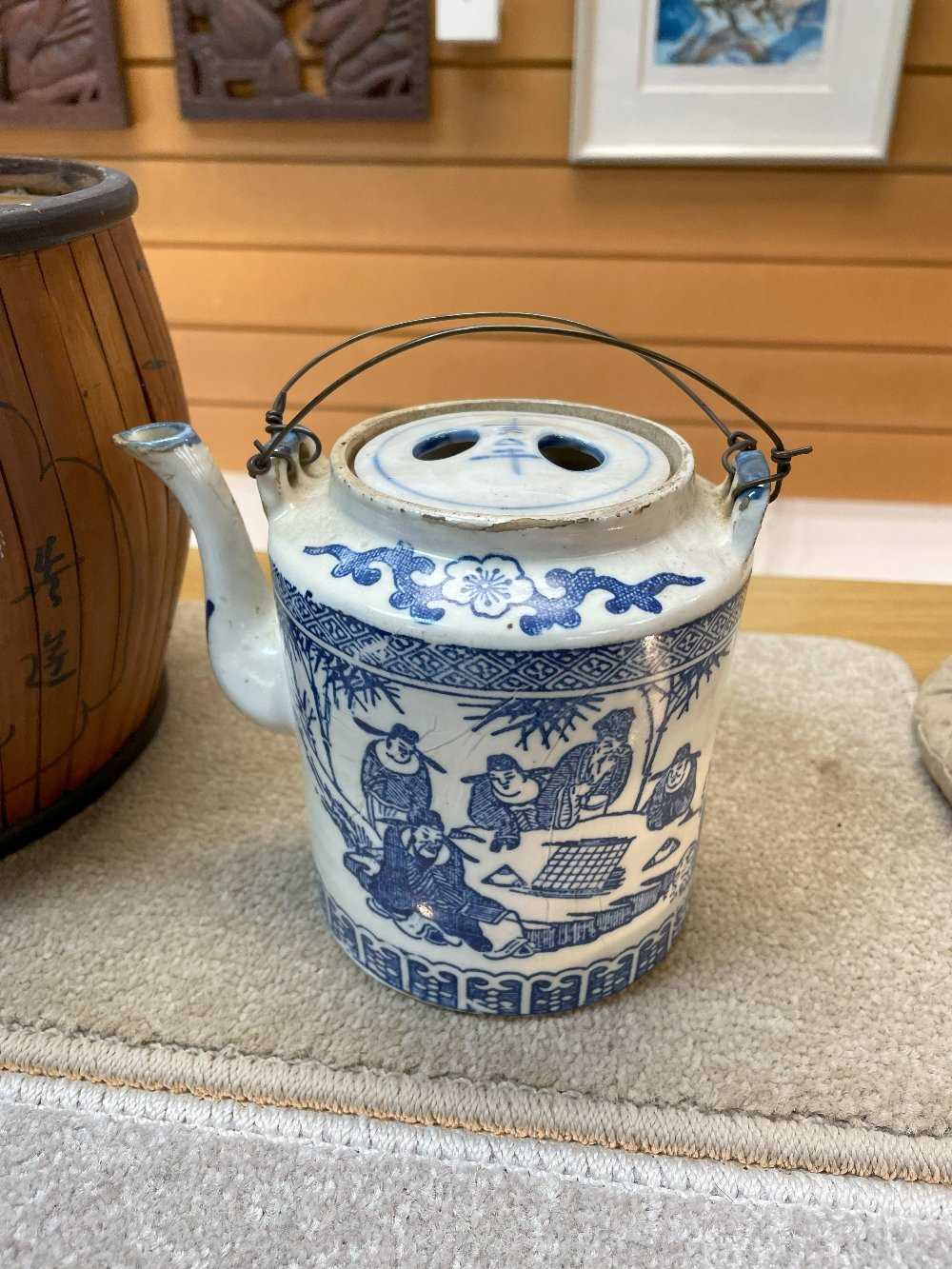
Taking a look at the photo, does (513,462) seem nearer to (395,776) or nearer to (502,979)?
(395,776)

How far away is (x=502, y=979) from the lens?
75 centimetres

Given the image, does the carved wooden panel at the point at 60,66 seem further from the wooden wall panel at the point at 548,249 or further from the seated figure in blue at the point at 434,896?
the seated figure in blue at the point at 434,896

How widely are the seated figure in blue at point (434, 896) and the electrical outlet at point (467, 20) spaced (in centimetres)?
100

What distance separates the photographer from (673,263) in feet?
4.66

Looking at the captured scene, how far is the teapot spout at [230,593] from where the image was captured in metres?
0.73

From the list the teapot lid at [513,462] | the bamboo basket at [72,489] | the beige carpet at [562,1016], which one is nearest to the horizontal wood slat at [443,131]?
the bamboo basket at [72,489]

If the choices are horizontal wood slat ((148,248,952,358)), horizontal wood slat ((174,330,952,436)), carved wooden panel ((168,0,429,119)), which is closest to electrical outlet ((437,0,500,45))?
carved wooden panel ((168,0,429,119))

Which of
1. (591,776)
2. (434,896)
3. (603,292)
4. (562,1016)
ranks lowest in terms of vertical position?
(562,1016)

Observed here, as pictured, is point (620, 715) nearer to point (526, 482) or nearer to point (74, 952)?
point (526, 482)

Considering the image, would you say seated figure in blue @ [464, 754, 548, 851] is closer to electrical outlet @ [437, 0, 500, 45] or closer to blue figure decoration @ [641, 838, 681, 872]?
blue figure decoration @ [641, 838, 681, 872]

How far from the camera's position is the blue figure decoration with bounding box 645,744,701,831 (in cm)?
70

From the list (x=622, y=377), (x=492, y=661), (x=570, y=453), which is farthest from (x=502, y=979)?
(x=622, y=377)

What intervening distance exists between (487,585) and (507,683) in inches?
2.3

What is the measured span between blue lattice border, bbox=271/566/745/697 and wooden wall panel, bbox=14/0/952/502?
91cm
